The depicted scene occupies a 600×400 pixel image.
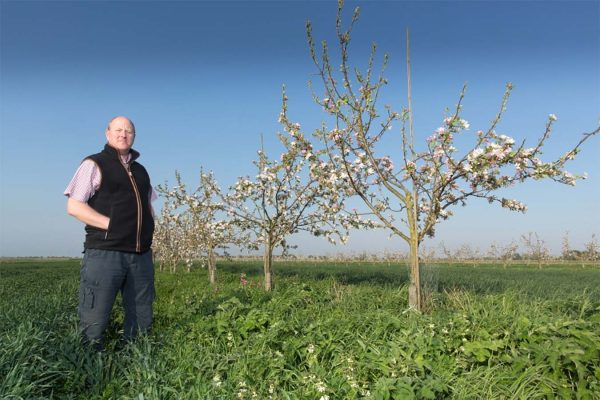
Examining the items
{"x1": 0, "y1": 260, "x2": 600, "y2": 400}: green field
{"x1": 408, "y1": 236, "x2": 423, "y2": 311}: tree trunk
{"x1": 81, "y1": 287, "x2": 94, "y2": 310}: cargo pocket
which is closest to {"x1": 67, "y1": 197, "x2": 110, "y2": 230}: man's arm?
{"x1": 81, "y1": 287, "x2": 94, "y2": 310}: cargo pocket

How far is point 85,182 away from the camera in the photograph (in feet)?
15.3

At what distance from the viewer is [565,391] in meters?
3.61

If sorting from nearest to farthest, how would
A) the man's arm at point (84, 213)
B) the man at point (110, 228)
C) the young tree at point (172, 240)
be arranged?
the man's arm at point (84, 213)
the man at point (110, 228)
the young tree at point (172, 240)

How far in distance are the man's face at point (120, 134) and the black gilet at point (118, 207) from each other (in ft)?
0.23

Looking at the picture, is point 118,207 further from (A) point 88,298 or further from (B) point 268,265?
(B) point 268,265

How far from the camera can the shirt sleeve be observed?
15.2ft

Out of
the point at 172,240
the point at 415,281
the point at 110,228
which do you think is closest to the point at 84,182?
the point at 110,228

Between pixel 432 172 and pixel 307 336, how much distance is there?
354cm

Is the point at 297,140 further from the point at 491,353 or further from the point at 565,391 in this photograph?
the point at 565,391

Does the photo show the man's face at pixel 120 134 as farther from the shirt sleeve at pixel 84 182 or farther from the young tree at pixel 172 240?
the young tree at pixel 172 240

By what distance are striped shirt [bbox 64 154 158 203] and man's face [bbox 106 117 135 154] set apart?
1.08ft

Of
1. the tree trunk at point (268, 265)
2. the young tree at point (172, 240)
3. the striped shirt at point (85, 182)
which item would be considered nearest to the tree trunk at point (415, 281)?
the tree trunk at point (268, 265)

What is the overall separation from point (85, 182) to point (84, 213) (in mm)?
335

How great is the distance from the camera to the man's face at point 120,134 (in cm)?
487
